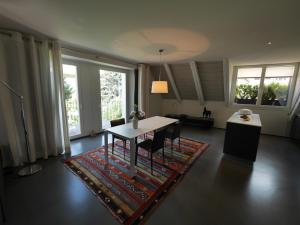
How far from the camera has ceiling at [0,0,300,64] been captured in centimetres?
158

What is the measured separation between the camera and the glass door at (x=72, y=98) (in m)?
3.69

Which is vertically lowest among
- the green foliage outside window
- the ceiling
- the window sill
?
the window sill

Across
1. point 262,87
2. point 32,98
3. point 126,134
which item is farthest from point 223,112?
point 32,98

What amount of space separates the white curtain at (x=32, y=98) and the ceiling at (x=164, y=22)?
1.15ft

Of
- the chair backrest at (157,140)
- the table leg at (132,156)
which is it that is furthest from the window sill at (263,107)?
the table leg at (132,156)

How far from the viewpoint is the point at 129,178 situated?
7.75 feet

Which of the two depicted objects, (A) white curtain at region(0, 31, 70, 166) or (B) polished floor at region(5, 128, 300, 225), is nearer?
(B) polished floor at region(5, 128, 300, 225)

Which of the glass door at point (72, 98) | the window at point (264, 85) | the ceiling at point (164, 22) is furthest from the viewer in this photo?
the window at point (264, 85)

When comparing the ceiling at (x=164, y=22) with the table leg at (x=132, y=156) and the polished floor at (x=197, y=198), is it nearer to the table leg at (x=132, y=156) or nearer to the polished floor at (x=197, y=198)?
the table leg at (x=132, y=156)

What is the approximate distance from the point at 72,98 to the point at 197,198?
3791 millimetres

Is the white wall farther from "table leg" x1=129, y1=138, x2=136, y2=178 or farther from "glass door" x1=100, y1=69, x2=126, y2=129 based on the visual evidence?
"table leg" x1=129, y1=138, x2=136, y2=178

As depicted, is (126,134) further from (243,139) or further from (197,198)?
(243,139)

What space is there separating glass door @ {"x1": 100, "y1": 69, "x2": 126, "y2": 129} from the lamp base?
2.28 m

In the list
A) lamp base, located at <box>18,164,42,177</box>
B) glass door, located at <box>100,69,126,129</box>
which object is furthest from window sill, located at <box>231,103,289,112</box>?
lamp base, located at <box>18,164,42,177</box>
